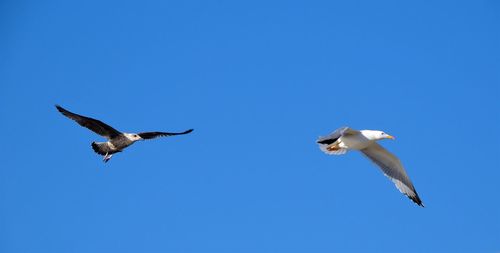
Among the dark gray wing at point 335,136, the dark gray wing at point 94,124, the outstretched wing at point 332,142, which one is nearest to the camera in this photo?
the dark gray wing at point 335,136

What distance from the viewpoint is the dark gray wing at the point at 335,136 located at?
1390 cm

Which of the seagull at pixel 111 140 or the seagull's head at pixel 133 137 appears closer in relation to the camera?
the seagull at pixel 111 140

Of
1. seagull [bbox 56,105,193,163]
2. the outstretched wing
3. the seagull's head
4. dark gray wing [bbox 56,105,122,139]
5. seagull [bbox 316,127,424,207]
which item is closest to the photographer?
the outstretched wing

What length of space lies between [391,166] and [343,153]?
98cm

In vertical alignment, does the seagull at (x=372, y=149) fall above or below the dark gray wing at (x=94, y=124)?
below

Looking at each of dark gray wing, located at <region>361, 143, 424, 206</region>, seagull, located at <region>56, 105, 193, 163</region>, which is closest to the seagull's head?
seagull, located at <region>56, 105, 193, 163</region>

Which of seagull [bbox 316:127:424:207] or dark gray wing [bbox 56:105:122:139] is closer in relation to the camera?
seagull [bbox 316:127:424:207]

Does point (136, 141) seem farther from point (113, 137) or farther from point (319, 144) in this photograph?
point (319, 144)

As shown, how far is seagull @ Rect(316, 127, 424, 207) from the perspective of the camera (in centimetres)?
1430

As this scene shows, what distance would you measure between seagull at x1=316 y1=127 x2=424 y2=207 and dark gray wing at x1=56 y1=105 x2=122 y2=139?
144 inches

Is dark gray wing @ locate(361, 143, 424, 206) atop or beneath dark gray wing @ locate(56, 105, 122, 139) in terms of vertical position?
beneath

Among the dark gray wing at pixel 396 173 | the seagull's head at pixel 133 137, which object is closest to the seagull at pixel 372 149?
the dark gray wing at pixel 396 173

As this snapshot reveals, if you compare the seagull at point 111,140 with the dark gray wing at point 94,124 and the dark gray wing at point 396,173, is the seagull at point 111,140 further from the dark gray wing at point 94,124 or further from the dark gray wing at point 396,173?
the dark gray wing at point 396,173

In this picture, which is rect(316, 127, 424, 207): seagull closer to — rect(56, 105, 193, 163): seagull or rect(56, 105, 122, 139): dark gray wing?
rect(56, 105, 193, 163): seagull
